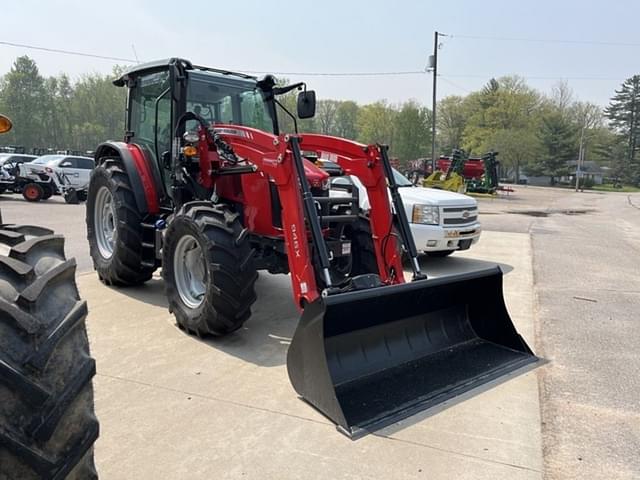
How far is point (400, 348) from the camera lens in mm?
4059

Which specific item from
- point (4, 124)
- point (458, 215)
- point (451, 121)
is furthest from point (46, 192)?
point (451, 121)

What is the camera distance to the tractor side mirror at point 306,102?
5.20 m

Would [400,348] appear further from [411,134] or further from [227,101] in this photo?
[411,134]

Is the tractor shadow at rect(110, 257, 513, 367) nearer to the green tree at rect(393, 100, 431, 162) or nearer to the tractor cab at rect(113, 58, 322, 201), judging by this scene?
the tractor cab at rect(113, 58, 322, 201)

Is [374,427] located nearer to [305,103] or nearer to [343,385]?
[343,385]

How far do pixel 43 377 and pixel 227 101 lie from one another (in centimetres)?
474

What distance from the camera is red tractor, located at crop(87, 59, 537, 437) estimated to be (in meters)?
3.65

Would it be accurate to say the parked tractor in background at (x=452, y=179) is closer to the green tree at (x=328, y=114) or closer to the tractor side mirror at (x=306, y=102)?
the tractor side mirror at (x=306, y=102)

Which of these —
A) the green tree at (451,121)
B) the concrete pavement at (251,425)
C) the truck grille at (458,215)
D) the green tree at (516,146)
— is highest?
the green tree at (451,121)

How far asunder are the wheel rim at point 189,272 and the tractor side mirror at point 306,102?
1.82 m

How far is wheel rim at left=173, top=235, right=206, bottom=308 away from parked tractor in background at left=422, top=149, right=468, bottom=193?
19279 mm

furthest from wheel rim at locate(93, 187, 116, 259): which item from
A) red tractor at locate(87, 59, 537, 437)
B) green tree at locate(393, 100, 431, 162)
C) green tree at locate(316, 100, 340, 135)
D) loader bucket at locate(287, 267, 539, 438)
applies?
green tree at locate(316, 100, 340, 135)

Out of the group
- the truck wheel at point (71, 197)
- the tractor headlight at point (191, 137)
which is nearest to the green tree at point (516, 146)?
the truck wheel at point (71, 197)

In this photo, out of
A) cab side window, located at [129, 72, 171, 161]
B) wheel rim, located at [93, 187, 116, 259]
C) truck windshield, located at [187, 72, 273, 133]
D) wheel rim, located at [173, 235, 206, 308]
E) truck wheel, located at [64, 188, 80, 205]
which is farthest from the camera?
truck wheel, located at [64, 188, 80, 205]
